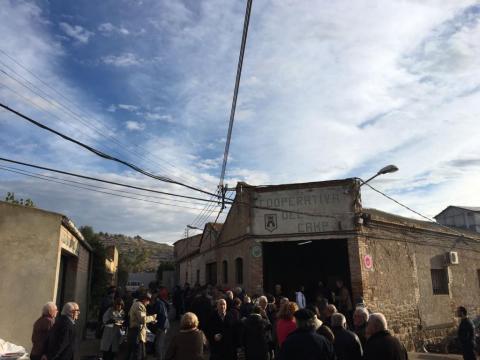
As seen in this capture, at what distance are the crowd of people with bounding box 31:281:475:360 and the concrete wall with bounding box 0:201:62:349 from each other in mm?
1638

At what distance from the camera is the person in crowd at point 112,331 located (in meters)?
8.70

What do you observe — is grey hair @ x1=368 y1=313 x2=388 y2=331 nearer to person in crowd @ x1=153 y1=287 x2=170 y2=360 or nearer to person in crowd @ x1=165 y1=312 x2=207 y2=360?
person in crowd @ x1=165 y1=312 x2=207 y2=360

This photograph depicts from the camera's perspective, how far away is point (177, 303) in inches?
695

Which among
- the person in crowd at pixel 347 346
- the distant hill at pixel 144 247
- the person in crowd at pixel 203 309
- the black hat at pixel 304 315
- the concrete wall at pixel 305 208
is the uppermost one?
the distant hill at pixel 144 247

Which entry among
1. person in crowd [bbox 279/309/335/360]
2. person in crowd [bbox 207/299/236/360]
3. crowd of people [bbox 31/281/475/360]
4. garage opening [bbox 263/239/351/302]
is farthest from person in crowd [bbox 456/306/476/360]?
garage opening [bbox 263/239/351/302]

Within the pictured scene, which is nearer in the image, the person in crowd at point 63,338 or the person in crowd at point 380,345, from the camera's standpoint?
the person in crowd at point 380,345

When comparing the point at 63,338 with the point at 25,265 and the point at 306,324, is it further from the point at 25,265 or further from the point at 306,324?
the point at 306,324

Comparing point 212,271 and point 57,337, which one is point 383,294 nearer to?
point 212,271

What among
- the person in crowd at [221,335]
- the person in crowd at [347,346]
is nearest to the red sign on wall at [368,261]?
the person in crowd at [221,335]

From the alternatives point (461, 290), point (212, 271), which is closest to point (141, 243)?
point (212, 271)

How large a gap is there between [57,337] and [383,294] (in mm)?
10835

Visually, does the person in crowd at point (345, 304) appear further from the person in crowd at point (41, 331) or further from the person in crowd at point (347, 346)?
the person in crowd at point (41, 331)

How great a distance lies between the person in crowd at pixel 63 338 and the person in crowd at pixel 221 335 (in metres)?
2.33

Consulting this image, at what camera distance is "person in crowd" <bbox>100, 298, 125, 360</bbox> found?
870 centimetres
